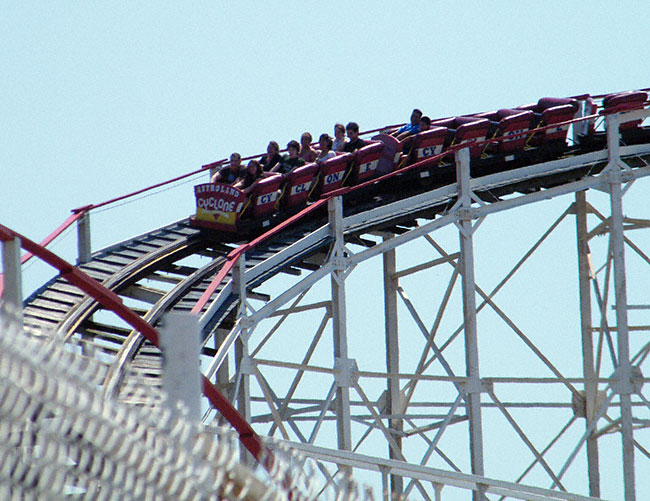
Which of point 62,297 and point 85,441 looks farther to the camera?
point 62,297

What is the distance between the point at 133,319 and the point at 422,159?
11228 mm

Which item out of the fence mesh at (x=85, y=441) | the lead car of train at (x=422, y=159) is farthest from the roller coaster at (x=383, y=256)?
the fence mesh at (x=85, y=441)

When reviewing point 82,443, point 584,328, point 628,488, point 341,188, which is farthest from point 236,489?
point 584,328

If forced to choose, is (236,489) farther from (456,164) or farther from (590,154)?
(590,154)

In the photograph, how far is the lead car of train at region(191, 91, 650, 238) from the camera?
15289mm

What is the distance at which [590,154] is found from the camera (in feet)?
54.9

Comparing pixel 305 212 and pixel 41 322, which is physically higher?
pixel 305 212

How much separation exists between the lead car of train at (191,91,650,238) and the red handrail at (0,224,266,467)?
27.5ft

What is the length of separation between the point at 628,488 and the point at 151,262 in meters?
6.96

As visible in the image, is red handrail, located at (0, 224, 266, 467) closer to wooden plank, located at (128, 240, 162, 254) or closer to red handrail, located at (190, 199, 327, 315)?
red handrail, located at (190, 199, 327, 315)

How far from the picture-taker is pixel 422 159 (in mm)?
16797

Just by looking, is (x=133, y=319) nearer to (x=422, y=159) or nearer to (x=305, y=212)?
(x=305, y=212)

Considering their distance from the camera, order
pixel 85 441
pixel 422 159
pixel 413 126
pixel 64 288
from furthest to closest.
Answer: pixel 413 126 → pixel 422 159 → pixel 64 288 → pixel 85 441

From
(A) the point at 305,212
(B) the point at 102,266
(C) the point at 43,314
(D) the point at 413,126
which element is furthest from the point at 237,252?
(D) the point at 413,126
